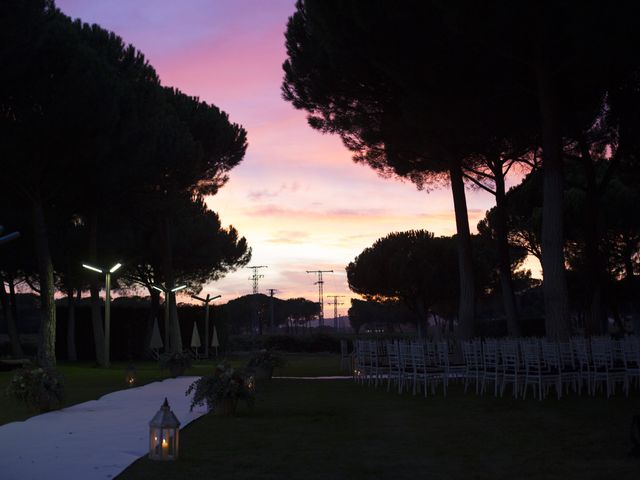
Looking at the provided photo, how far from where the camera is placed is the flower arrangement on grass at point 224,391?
973 cm

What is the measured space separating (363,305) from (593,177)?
74.6m

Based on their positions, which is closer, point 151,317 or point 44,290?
point 44,290

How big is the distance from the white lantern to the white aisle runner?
235mm

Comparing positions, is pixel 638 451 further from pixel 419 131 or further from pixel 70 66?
pixel 70 66

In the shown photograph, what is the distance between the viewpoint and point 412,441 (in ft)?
24.7

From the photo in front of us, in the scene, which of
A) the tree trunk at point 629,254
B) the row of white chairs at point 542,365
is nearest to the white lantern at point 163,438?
the row of white chairs at point 542,365

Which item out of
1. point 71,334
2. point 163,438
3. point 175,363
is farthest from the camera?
point 71,334

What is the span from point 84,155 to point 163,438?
1561 cm

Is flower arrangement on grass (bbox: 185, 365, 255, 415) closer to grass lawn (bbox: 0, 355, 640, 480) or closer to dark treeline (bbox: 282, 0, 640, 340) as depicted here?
grass lawn (bbox: 0, 355, 640, 480)

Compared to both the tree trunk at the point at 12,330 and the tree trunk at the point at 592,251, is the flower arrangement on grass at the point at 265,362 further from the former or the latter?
the tree trunk at the point at 12,330

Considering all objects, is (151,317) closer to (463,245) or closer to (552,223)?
(463,245)

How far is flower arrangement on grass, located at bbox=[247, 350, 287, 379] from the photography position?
17.8 m

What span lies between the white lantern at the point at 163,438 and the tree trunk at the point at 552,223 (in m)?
10.0

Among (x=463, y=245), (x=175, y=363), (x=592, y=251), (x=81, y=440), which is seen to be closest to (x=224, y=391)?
(x=81, y=440)
